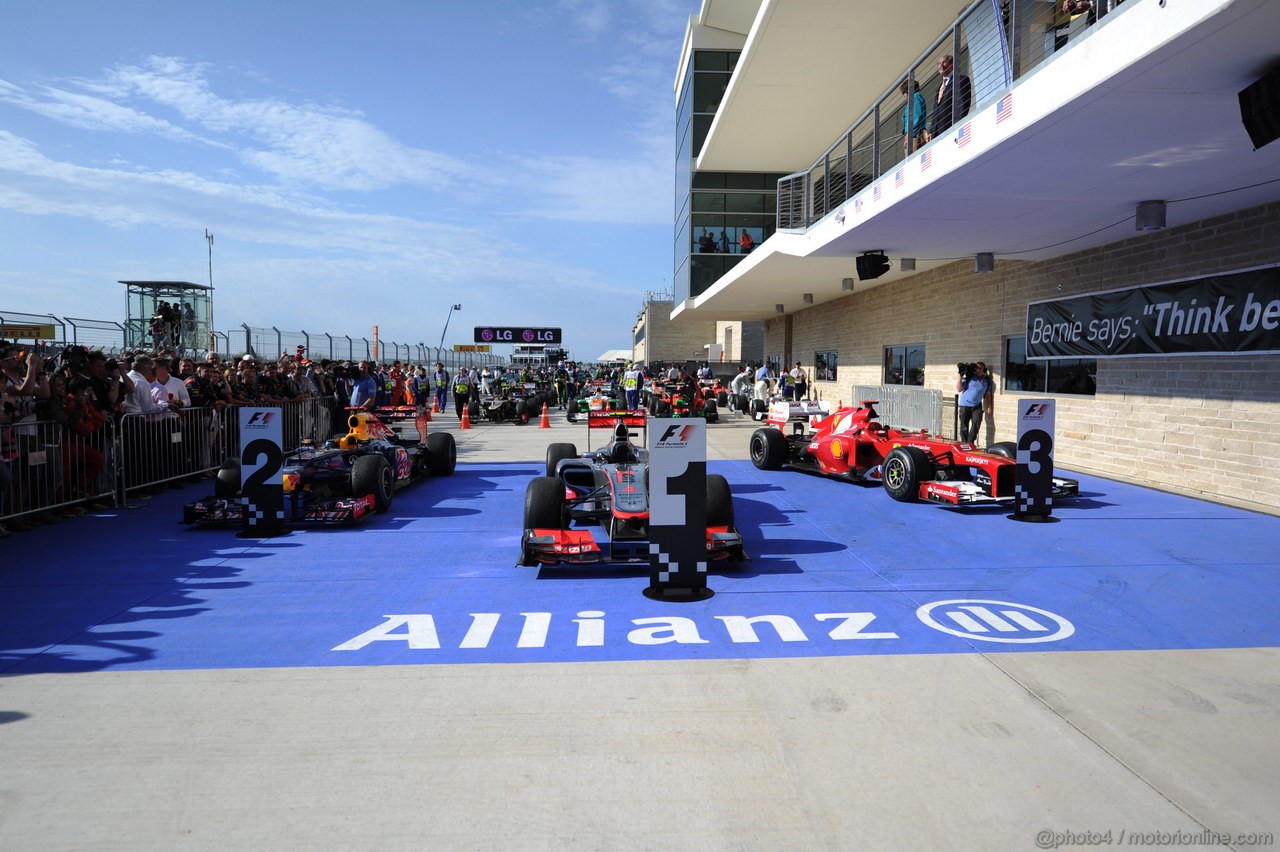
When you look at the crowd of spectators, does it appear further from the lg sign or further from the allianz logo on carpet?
the lg sign

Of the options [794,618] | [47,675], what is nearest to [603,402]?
[794,618]

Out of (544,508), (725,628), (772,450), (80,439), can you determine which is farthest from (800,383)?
(725,628)

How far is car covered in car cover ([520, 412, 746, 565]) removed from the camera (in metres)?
6.32

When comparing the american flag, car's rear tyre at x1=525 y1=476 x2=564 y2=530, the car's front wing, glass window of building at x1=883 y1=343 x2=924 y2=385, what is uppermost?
the american flag

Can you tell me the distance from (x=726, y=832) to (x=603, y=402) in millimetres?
13730

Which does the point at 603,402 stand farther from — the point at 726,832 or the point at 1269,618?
the point at 726,832

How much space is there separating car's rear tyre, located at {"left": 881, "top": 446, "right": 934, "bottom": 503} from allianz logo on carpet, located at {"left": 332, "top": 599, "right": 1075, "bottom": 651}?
401 cm

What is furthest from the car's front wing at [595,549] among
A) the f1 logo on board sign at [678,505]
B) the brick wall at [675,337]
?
the brick wall at [675,337]

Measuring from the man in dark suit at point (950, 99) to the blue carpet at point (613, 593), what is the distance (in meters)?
4.69

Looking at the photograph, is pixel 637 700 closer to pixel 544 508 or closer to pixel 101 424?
pixel 544 508

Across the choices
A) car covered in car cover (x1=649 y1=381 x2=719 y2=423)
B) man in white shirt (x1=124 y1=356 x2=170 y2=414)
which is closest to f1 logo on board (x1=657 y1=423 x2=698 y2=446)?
man in white shirt (x1=124 y1=356 x2=170 y2=414)

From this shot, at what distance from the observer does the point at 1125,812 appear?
2947 millimetres

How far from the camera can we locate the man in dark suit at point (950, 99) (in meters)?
8.91

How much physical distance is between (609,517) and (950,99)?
708cm
